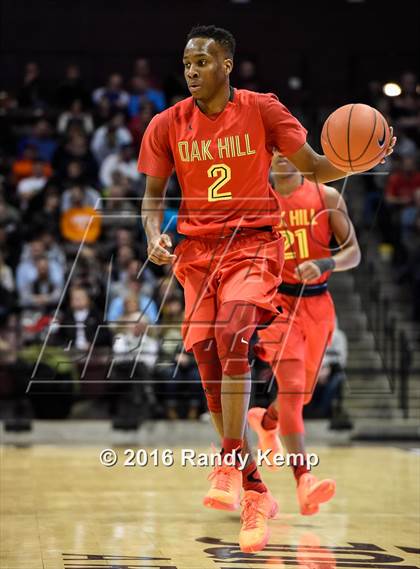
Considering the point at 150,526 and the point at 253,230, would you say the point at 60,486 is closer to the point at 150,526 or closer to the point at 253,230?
the point at 150,526

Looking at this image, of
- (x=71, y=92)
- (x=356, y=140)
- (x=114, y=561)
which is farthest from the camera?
(x=71, y=92)

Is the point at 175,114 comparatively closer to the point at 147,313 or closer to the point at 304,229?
the point at 304,229

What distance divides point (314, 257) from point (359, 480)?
2297 millimetres

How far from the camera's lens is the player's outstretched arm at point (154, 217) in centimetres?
589

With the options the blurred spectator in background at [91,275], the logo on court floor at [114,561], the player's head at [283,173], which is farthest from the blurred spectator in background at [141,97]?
the logo on court floor at [114,561]

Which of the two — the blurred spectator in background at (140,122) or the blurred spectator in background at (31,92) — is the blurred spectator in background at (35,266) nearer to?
the blurred spectator in background at (140,122)

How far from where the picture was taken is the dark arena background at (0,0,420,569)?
6.83m

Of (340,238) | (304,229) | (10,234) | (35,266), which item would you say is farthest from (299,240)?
(10,234)

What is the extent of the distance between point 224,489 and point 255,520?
0.21m

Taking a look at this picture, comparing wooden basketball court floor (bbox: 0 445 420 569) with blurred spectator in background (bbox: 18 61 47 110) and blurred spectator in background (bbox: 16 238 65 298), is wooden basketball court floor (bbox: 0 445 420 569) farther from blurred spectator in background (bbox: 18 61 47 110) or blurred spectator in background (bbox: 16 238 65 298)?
blurred spectator in background (bbox: 18 61 47 110)

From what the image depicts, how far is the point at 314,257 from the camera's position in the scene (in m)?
7.75

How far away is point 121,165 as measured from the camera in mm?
15961

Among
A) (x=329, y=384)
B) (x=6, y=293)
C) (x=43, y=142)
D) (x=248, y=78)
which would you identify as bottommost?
(x=329, y=384)

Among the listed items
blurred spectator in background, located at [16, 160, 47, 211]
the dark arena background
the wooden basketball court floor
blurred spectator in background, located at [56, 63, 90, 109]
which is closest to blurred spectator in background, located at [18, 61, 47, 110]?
the dark arena background
